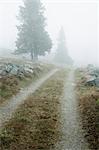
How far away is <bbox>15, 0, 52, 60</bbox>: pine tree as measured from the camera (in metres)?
50.8

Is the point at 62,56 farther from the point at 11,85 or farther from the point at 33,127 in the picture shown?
the point at 33,127

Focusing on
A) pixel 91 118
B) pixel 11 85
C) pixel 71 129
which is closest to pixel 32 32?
pixel 11 85

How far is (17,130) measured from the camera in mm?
13156

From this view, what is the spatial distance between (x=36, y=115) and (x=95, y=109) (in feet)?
Result: 11.4

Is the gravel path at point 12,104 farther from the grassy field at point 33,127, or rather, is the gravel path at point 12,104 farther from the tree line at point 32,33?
the tree line at point 32,33

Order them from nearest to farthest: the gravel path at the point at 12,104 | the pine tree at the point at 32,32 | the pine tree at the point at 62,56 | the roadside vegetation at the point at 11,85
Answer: the gravel path at the point at 12,104
the roadside vegetation at the point at 11,85
the pine tree at the point at 32,32
the pine tree at the point at 62,56

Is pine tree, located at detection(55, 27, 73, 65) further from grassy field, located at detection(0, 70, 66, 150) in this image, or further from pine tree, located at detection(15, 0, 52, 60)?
grassy field, located at detection(0, 70, 66, 150)

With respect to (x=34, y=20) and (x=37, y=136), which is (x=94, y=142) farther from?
(x=34, y=20)

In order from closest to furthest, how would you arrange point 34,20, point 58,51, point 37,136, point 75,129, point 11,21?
point 37,136 < point 75,129 < point 34,20 < point 58,51 < point 11,21

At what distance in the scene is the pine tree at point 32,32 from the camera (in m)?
50.8

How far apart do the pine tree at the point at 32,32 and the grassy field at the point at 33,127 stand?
32.4 m

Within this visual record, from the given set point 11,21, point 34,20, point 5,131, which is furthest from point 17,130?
point 11,21

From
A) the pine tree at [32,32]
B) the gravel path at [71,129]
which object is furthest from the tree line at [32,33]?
the gravel path at [71,129]

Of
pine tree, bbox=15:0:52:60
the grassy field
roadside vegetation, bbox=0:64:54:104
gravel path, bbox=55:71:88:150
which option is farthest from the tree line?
the grassy field
